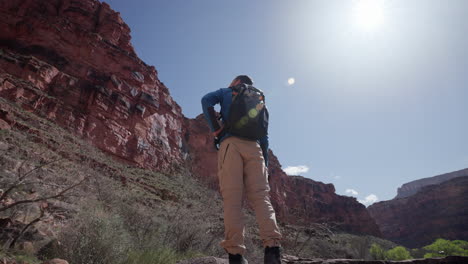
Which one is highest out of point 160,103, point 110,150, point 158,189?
point 160,103

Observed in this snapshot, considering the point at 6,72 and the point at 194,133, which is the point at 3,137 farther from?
the point at 194,133

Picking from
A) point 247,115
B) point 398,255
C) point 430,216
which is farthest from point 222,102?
point 430,216

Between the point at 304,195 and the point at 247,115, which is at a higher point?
the point at 304,195

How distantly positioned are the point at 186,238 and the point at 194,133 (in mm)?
39106


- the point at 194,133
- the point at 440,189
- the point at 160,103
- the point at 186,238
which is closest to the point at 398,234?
the point at 440,189

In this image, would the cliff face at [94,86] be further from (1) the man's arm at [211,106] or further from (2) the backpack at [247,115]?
(2) the backpack at [247,115]

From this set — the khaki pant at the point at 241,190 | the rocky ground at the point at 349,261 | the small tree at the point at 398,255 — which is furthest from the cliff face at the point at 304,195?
the khaki pant at the point at 241,190

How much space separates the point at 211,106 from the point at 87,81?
3137cm

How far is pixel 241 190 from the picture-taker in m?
2.12

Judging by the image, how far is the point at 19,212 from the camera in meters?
3.46

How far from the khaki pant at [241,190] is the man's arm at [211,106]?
0.27 meters

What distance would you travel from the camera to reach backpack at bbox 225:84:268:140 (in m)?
2.39

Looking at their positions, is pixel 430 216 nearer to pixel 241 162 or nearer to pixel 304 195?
pixel 304 195

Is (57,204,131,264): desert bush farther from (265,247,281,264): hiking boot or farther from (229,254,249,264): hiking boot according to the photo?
(265,247,281,264): hiking boot
